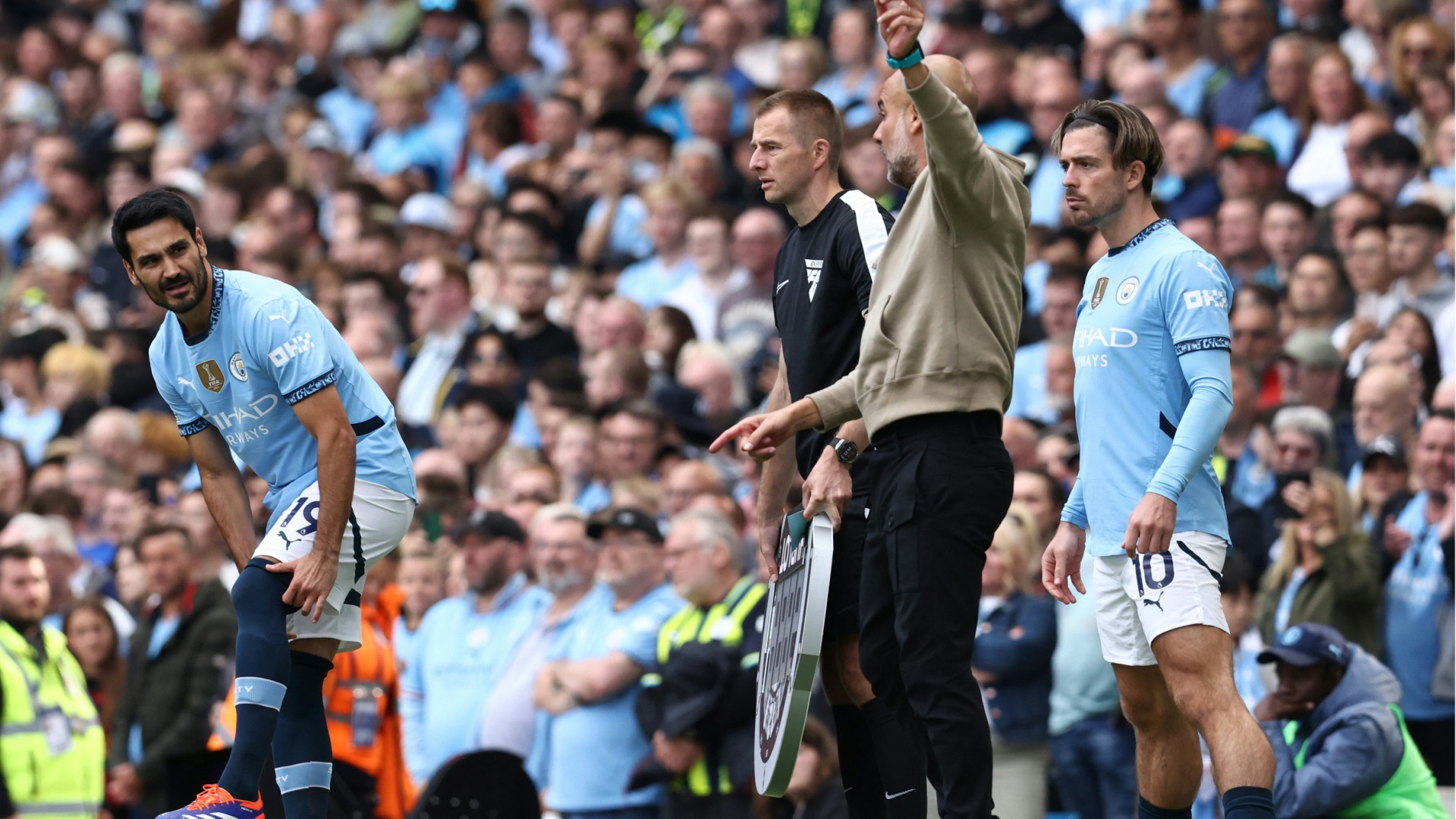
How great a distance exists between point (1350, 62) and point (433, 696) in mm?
6963

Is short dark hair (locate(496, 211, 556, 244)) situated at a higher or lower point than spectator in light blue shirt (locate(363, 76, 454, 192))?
lower

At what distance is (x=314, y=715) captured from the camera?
6.12m

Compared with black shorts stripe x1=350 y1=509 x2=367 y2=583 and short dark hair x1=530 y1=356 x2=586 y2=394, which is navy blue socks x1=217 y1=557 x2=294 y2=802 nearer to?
black shorts stripe x1=350 y1=509 x2=367 y2=583

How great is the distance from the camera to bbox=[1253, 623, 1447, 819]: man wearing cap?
7.04 metres

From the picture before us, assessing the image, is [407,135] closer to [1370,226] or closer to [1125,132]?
[1370,226]

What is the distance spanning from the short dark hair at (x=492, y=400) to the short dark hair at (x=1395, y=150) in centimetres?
543

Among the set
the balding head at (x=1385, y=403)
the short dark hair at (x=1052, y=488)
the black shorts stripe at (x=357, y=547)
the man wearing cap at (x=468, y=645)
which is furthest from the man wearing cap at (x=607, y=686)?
the balding head at (x=1385, y=403)

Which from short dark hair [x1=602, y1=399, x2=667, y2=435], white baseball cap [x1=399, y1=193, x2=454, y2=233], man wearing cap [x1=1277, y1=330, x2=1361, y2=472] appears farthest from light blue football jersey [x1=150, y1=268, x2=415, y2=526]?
white baseball cap [x1=399, y1=193, x2=454, y2=233]

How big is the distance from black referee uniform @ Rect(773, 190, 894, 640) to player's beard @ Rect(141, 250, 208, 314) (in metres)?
1.83

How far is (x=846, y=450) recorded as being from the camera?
5.48 m

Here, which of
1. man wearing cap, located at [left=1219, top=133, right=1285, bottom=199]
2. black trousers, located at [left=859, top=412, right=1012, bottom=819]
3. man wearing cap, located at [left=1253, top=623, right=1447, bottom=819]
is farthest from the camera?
man wearing cap, located at [left=1219, top=133, right=1285, bottom=199]

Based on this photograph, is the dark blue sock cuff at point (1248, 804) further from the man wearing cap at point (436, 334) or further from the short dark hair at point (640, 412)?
the man wearing cap at point (436, 334)

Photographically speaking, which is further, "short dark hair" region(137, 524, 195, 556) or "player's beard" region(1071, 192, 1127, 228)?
"short dark hair" region(137, 524, 195, 556)

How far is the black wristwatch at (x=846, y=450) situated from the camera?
18.0ft
